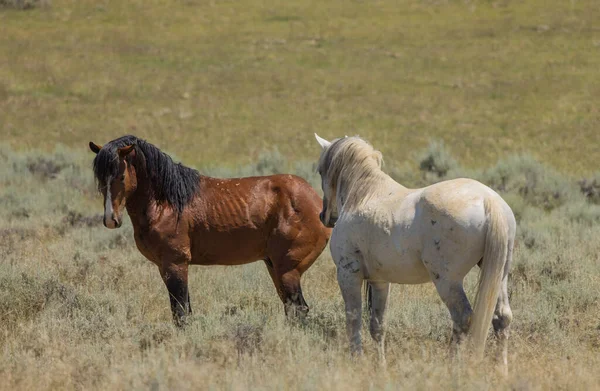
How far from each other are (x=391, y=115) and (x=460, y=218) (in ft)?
73.6

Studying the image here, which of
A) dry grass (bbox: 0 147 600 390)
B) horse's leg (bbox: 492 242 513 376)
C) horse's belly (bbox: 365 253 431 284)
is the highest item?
horse's belly (bbox: 365 253 431 284)

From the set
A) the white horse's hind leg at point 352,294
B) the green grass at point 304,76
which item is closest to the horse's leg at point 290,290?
the white horse's hind leg at point 352,294

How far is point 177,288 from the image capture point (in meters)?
7.87

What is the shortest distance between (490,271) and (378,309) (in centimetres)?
115

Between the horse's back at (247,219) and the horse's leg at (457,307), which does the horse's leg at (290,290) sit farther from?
the horse's leg at (457,307)

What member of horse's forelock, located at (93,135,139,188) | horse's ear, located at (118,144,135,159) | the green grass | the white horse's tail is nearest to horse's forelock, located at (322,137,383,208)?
the white horse's tail

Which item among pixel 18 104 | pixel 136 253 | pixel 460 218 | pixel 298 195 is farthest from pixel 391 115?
pixel 460 218

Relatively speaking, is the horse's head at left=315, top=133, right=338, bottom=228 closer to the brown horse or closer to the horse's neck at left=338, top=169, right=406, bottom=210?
the horse's neck at left=338, top=169, right=406, bottom=210

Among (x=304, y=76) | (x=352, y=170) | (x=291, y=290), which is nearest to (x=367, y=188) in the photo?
(x=352, y=170)

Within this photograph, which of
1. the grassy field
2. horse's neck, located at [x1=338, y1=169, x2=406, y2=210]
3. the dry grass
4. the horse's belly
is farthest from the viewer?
horse's neck, located at [x1=338, y1=169, x2=406, y2=210]

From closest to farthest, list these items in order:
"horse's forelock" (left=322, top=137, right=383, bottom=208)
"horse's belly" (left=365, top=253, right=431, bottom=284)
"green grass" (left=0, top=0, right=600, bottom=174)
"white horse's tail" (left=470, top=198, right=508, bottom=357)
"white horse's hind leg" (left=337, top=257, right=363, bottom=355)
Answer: "white horse's tail" (left=470, top=198, right=508, bottom=357), "horse's belly" (left=365, top=253, right=431, bottom=284), "white horse's hind leg" (left=337, top=257, right=363, bottom=355), "horse's forelock" (left=322, top=137, right=383, bottom=208), "green grass" (left=0, top=0, right=600, bottom=174)

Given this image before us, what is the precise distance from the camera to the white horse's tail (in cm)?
603

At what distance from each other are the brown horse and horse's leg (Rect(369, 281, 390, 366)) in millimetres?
966

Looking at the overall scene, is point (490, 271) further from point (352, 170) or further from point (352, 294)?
point (352, 170)
